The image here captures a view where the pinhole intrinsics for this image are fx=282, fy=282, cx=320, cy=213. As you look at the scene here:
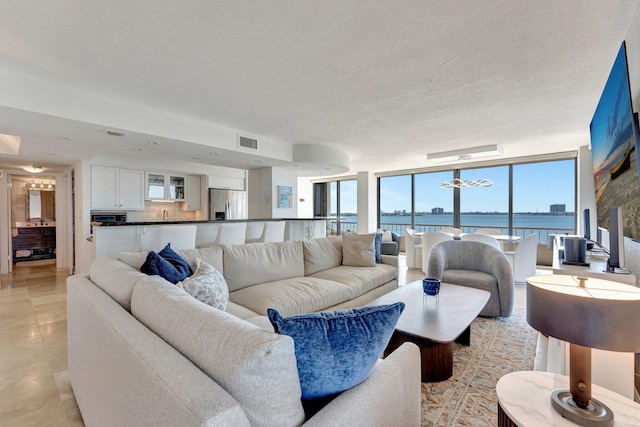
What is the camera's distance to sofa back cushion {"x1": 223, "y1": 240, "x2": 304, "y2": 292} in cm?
268

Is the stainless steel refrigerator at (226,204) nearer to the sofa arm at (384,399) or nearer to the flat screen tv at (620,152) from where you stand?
the sofa arm at (384,399)

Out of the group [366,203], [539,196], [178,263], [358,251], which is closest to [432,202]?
[366,203]

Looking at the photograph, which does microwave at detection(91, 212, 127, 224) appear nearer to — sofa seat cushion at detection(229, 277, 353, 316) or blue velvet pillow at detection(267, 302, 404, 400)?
sofa seat cushion at detection(229, 277, 353, 316)

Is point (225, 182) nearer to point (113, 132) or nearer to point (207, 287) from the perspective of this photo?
point (113, 132)

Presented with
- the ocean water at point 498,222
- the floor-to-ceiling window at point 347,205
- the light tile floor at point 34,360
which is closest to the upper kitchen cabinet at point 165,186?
the light tile floor at point 34,360

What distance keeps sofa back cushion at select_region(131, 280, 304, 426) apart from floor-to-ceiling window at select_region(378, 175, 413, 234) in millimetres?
7953

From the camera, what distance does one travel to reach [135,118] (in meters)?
3.34

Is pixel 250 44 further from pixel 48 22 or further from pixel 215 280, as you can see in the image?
pixel 215 280

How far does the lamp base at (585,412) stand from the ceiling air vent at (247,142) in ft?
14.6

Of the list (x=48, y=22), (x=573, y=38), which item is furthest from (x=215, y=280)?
(x=573, y=38)

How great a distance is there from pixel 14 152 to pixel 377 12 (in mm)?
5930

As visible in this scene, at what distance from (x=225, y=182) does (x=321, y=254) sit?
15.1 feet

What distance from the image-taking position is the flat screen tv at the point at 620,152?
4.94ft

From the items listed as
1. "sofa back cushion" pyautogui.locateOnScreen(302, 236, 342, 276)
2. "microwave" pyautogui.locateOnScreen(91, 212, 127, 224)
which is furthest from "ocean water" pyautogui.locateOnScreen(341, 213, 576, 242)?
"microwave" pyautogui.locateOnScreen(91, 212, 127, 224)
